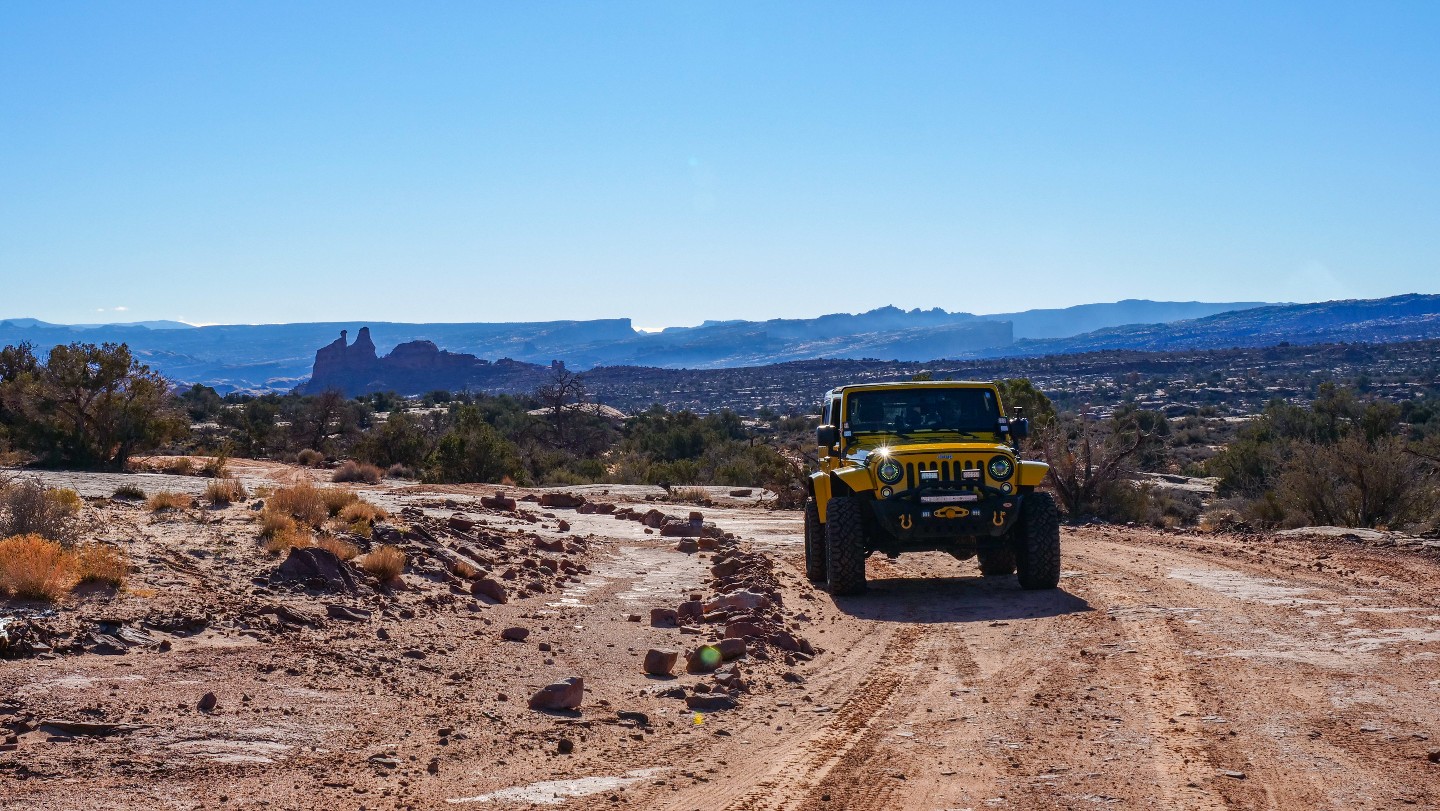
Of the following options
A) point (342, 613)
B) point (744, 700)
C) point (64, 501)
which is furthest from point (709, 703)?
point (64, 501)

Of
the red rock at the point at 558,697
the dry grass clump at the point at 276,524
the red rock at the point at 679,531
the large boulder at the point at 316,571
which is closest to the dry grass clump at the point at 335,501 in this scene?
the dry grass clump at the point at 276,524

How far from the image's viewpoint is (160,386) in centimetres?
3212

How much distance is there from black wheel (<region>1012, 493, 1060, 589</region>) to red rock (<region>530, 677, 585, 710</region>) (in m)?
6.65

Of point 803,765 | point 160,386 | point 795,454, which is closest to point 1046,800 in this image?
point 803,765

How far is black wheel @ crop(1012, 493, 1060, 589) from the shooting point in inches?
509

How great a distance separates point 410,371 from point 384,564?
16557cm

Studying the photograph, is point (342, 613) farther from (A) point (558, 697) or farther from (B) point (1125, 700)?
(B) point (1125, 700)

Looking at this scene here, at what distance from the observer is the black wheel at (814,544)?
14344 mm

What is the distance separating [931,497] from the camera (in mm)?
12547

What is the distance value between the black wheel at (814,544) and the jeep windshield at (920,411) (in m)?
1.13

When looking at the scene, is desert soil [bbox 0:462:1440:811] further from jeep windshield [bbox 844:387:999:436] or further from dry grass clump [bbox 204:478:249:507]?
dry grass clump [bbox 204:478:249:507]

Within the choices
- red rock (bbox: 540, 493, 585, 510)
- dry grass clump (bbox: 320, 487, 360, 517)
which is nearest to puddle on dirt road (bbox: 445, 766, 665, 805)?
dry grass clump (bbox: 320, 487, 360, 517)

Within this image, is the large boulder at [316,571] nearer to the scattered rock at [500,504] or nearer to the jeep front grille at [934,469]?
the jeep front grille at [934,469]

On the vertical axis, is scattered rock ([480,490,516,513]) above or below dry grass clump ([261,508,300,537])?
below
